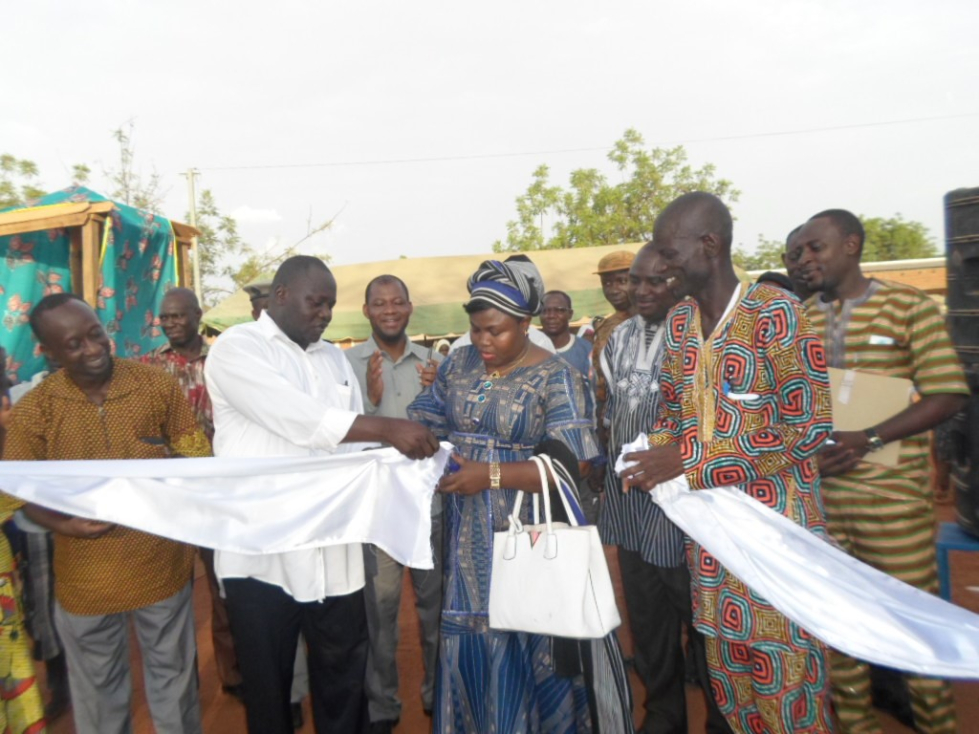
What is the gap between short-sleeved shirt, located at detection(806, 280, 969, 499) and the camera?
9.73ft

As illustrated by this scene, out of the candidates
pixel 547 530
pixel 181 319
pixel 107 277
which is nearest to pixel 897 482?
pixel 547 530

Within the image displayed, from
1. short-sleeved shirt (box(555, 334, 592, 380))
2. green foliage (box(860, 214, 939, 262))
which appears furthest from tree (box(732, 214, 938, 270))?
short-sleeved shirt (box(555, 334, 592, 380))

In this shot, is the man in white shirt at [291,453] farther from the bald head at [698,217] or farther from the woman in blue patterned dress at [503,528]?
the bald head at [698,217]

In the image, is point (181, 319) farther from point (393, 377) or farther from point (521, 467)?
point (521, 467)

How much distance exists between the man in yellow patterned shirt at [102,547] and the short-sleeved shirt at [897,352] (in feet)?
9.32

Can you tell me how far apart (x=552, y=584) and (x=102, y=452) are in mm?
1808

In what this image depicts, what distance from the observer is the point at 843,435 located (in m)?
3.00

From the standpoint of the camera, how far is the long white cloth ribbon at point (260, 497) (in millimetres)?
2551

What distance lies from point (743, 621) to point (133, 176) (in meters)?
19.7

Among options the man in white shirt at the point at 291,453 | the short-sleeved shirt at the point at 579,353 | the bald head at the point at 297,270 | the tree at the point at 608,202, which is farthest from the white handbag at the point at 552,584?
the tree at the point at 608,202

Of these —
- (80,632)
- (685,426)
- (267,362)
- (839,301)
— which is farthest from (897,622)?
(80,632)

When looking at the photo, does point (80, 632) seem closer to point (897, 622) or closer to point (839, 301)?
point (897, 622)

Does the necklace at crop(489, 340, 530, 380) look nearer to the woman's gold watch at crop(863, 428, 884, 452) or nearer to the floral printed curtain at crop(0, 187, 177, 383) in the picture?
the woman's gold watch at crop(863, 428, 884, 452)

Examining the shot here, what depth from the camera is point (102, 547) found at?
2.86m
